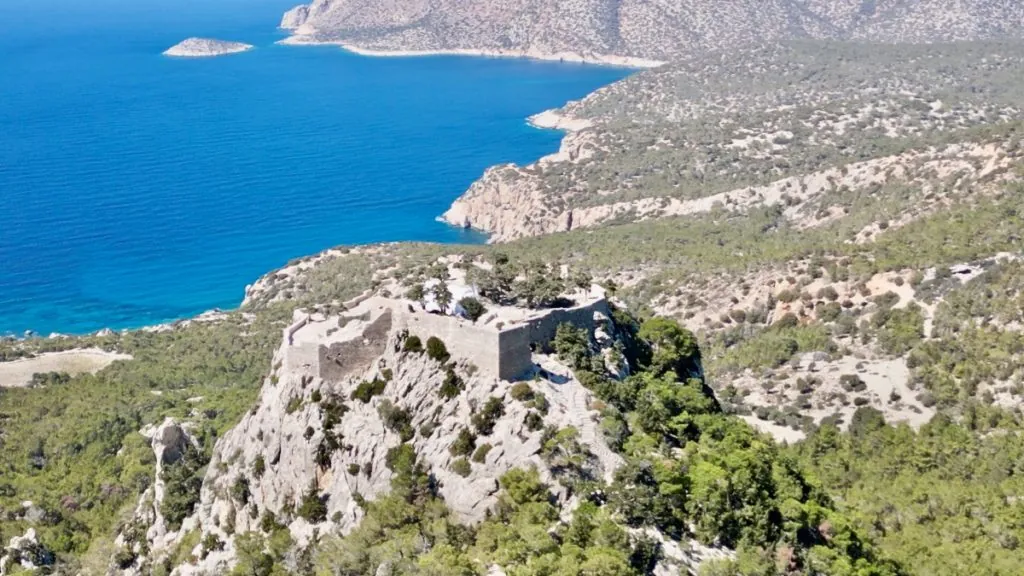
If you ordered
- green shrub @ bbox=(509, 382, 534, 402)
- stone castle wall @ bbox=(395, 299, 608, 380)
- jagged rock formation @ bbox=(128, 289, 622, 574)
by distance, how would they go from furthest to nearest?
stone castle wall @ bbox=(395, 299, 608, 380)
green shrub @ bbox=(509, 382, 534, 402)
jagged rock formation @ bbox=(128, 289, 622, 574)

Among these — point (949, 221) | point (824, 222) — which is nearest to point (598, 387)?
point (949, 221)

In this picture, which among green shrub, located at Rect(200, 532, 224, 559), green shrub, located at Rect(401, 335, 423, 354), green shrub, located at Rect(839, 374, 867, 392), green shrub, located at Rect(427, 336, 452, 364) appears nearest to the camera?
green shrub, located at Rect(427, 336, 452, 364)

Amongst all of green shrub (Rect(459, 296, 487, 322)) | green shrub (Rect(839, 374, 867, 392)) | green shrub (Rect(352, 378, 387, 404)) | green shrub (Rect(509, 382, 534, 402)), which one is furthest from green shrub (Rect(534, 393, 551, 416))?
green shrub (Rect(839, 374, 867, 392))

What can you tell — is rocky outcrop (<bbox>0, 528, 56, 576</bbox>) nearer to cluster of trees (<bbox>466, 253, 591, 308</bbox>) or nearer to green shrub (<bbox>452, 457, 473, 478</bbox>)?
cluster of trees (<bbox>466, 253, 591, 308</bbox>)

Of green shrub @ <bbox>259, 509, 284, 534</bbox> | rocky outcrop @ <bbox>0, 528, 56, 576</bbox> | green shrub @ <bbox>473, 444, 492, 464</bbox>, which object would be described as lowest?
rocky outcrop @ <bbox>0, 528, 56, 576</bbox>

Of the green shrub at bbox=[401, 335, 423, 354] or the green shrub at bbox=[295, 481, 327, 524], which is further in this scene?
the green shrub at bbox=[401, 335, 423, 354]

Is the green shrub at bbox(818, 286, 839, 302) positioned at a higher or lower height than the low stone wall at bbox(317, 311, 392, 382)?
lower
